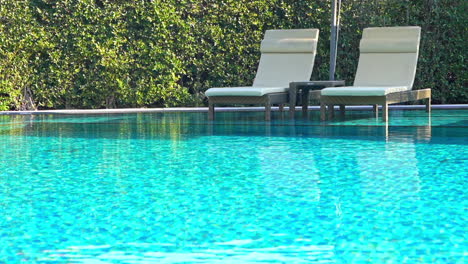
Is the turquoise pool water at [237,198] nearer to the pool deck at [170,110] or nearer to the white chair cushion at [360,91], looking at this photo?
the white chair cushion at [360,91]

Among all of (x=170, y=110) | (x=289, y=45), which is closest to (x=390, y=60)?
(x=289, y=45)

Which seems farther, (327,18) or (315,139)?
(327,18)

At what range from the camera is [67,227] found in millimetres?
4016

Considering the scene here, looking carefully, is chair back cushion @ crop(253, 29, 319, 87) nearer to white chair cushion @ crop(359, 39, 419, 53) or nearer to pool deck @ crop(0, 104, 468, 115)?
white chair cushion @ crop(359, 39, 419, 53)

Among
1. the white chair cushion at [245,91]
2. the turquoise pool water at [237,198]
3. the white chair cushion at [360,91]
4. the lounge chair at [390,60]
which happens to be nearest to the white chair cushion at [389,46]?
the lounge chair at [390,60]

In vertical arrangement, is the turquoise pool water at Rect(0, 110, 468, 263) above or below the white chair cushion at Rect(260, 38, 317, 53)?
below

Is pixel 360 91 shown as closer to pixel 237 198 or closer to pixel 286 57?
pixel 286 57

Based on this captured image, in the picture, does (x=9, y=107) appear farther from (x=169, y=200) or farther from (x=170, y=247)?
(x=170, y=247)

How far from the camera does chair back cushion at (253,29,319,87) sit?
12.5 meters

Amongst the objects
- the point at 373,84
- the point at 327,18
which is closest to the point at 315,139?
the point at 373,84

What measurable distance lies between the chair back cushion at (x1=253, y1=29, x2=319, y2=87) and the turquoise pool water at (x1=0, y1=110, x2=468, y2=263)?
3.42m

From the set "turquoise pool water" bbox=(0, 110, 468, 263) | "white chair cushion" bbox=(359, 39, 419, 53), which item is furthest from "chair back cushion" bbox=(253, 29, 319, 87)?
"turquoise pool water" bbox=(0, 110, 468, 263)

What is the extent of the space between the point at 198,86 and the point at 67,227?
Answer: 10.5m

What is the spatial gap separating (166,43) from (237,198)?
9.61 m
